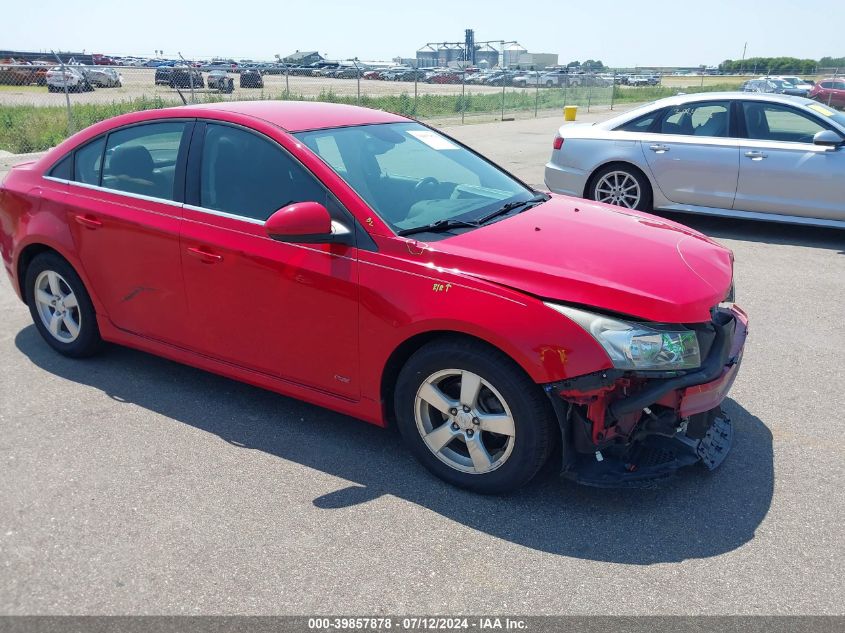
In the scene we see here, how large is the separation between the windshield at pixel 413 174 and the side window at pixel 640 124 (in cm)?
494

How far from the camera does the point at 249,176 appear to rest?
405 cm

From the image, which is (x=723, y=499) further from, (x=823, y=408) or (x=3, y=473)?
(x=3, y=473)

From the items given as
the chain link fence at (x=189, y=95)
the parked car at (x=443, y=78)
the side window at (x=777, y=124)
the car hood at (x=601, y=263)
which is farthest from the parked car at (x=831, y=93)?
the car hood at (x=601, y=263)

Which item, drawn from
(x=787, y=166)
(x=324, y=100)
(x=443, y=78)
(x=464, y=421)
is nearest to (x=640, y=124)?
(x=787, y=166)

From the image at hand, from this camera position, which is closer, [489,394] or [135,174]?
[489,394]

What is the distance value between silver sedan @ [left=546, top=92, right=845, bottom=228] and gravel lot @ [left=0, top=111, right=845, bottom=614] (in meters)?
4.14

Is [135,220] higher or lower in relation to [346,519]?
higher

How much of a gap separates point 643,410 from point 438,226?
1304 millimetres

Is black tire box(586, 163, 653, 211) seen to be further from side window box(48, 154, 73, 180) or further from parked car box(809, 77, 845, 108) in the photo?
parked car box(809, 77, 845, 108)

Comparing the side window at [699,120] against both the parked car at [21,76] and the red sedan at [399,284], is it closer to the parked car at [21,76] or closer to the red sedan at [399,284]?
the red sedan at [399,284]

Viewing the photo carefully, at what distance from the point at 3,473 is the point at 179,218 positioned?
155cm

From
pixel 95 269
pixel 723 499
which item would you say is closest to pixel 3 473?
pixel 95 269

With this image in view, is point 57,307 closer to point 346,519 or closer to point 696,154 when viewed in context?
point 346,519

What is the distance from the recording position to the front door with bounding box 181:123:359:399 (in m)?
3.70
